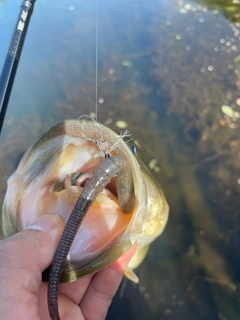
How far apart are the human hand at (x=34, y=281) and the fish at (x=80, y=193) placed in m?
0.13

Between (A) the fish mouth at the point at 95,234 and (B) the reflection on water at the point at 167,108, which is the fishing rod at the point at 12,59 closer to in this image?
(A) the fish mouth at the point at 95,234

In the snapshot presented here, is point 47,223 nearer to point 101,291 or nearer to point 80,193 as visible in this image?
point 80,193

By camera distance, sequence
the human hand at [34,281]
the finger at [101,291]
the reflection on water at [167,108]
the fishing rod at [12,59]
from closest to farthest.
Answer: the human hand at [34,281] → the finger at [101,291] → the fishing rod at [12,59] → the reflection on water at [167,108]

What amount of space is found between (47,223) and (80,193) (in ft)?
0.85

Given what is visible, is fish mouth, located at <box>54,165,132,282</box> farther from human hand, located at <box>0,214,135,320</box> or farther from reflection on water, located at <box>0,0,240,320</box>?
reflection on water, located at <box>0,0,240,320</box>

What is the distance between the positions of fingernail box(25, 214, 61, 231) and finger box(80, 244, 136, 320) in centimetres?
50

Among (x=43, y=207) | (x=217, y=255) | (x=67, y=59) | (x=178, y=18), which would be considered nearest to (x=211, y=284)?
(x=217, y=255)

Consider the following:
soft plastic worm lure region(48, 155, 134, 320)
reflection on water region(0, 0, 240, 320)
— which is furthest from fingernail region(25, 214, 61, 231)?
reflection on water region(0, 0, 240, 320)

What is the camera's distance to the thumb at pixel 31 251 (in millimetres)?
1062

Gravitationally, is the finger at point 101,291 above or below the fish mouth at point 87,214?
below

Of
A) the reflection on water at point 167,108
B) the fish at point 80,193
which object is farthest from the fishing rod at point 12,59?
the reflection on water at point 167,108

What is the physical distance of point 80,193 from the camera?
1.48 m

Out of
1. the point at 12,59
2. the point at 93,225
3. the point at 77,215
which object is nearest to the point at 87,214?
the point at 93,225

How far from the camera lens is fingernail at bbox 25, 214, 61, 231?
1.23 m
